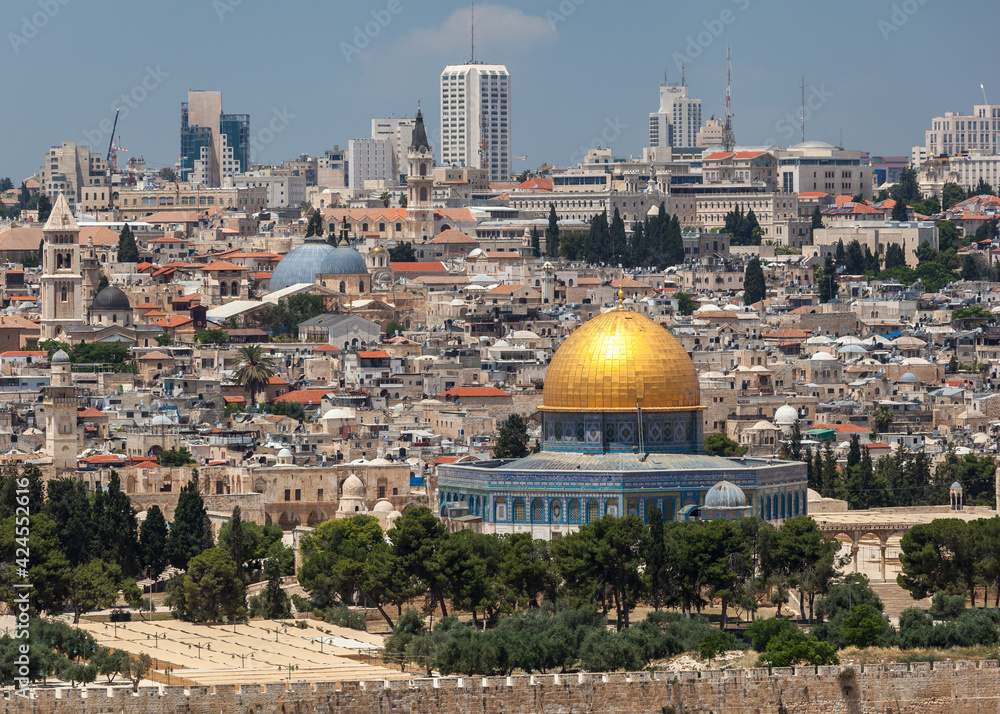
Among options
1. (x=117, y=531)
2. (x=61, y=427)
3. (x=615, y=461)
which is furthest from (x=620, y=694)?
(x=61, y=427)

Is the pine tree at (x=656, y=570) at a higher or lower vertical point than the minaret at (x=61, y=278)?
lower

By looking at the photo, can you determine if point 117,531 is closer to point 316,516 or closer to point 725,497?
point 316,516

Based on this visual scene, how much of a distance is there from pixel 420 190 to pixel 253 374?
56.1 metres

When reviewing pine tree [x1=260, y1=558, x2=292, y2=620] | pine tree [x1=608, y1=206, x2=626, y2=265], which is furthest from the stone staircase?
pine tree [x1=608, y1=206, x2=626, y2=265]

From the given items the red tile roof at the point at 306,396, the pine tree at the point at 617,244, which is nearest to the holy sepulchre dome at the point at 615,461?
the red tile roof at the point at 306,396

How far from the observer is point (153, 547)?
60594mm

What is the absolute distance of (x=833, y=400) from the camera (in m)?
95.6

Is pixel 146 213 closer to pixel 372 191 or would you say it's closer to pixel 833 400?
pixel 372 191

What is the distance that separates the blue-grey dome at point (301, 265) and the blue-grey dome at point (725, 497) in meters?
67.1

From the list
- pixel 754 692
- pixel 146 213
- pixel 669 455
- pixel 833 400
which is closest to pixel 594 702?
pixel 754 692

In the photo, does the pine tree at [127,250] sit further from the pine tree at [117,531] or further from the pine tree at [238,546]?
the pine tree at [238,546]

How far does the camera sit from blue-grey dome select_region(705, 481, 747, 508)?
59.7m

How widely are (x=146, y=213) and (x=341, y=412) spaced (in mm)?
89074

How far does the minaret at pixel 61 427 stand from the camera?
72938 millimetres
